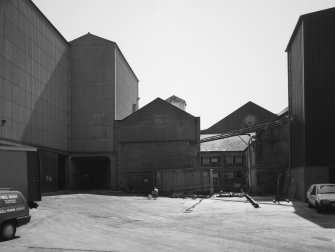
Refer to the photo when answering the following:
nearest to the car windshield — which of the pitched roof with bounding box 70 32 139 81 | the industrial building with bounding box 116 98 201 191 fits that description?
the industrial building with bounding box 116 98 201 191

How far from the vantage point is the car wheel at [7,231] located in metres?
13.2

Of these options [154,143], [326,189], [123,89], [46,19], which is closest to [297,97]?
[326,189]

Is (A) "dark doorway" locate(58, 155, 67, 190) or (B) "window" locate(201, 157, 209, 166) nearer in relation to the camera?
(A) "dark doorway" locate(58, 155, 67, 190)

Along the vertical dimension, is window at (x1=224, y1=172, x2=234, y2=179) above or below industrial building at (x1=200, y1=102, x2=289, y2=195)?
below

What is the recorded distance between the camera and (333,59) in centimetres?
2909

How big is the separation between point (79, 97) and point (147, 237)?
147ft

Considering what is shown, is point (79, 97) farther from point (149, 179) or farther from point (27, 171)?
point (27, 171)

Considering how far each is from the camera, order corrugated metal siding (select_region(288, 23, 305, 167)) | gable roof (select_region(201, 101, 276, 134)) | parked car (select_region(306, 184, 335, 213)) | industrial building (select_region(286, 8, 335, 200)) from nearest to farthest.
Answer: parked car (select_region(306, 184, 335, 213))
industrial building (select_region(286, 8, 335, 200))
corrugated metal siding (select_region(288, 23, 305, 167))
gable roof (select_region(201, 101, 276, 134))

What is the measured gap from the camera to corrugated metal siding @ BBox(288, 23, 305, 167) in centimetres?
3052

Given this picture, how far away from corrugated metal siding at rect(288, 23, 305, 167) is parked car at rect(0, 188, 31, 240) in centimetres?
2140

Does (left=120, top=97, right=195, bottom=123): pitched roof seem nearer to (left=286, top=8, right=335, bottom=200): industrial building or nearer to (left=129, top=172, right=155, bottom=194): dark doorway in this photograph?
(left=129, top=172, right=155, bottom=194): dark doorway

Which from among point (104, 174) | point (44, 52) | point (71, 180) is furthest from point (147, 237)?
point (104, 174)

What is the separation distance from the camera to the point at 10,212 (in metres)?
13.5

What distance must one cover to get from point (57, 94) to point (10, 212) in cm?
3993
